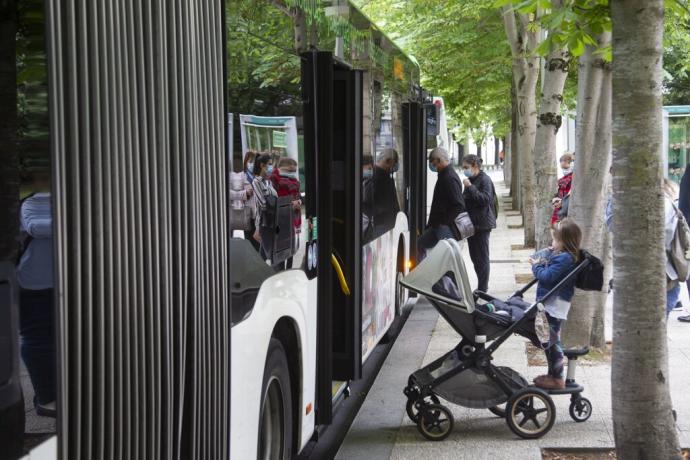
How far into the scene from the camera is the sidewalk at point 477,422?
648cm

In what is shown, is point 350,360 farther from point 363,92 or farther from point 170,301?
point 170,301

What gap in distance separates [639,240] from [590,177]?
12.6 ft

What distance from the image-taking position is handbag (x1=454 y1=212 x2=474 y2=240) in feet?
40.0

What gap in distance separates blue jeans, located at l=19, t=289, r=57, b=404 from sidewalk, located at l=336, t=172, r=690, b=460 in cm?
415

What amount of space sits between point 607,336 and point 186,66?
7909mm

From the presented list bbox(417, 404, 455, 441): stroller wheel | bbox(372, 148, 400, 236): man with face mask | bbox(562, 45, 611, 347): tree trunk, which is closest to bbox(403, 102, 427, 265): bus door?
bbox(372, 148, 400, 236): man with face mask

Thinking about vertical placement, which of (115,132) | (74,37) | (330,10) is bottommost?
(115,132)

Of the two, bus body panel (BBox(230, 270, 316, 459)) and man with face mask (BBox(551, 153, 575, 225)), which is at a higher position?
man with face mask (BBox(551, 153, 575, 225))

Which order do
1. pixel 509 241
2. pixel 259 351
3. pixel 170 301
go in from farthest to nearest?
pixel 509 241 < pixel 259 351 < pixel 170 301

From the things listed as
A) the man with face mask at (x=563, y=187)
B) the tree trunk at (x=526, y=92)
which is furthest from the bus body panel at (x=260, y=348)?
the tree trunk at (x=526, y=92)

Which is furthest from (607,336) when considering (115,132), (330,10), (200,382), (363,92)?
(115,132)

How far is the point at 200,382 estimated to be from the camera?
3.64 metres

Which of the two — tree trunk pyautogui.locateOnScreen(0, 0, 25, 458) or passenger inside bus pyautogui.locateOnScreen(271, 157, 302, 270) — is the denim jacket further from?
tree trunk pyautogui.locateOnScreen(0, 0, 25, 458)

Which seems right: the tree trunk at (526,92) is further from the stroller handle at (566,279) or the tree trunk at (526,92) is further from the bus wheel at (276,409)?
the bus wheel at (276,409)
